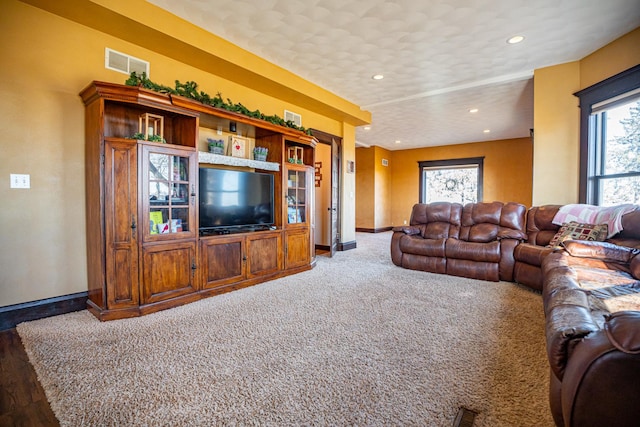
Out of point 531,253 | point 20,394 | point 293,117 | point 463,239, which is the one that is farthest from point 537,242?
point 20,394

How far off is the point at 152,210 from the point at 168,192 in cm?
23

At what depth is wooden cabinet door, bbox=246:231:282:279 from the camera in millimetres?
3719

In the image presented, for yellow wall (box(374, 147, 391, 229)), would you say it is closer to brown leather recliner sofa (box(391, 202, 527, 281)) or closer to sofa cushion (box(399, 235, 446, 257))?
brown leather recliner sofa (box(391, 202, 527, 281))

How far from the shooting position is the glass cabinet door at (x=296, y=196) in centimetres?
432

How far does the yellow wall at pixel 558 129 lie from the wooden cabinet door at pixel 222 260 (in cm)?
412

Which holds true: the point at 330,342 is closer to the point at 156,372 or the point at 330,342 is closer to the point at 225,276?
the point at 156,372

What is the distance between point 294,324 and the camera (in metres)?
2.54

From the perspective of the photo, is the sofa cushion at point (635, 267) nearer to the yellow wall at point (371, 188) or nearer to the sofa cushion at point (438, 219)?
the sofa cushion at point (438, 219)

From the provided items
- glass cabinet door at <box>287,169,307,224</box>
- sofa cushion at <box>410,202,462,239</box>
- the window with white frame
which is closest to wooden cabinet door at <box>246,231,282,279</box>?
glass cabinet door at <box>287,169,307,224</box>

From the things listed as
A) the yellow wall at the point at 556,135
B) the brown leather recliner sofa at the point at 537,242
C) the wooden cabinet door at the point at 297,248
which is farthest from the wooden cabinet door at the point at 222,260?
the yellow wall at the point at 556,135

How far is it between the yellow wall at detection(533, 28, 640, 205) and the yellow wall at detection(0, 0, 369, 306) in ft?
14.7

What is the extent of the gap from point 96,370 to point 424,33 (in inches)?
165

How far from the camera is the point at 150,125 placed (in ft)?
10.3

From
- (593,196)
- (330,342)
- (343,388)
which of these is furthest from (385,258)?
(343,388)
